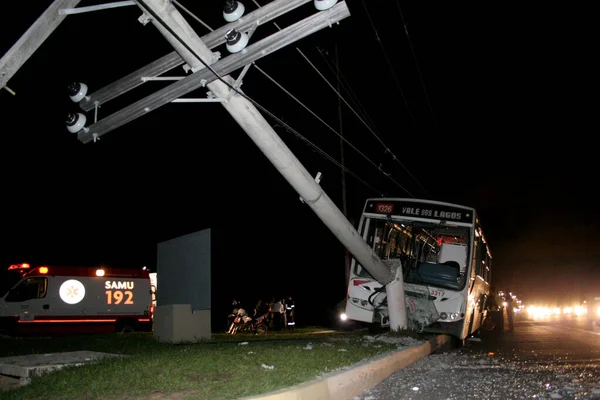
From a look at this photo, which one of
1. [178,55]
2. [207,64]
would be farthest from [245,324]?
[207,64]

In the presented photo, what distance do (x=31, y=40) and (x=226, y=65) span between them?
225 centimetres

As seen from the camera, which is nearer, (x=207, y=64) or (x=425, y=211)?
(x=207, y=64)

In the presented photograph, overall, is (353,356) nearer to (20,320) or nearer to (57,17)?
(57,17)

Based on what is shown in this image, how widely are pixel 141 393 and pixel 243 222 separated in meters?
34.8

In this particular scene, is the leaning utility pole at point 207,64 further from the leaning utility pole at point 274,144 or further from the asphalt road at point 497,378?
the asphalt road at point 497,378

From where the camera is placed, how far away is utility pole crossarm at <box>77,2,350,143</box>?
6480 mm

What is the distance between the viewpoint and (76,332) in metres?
18.3

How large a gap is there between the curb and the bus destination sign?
4553 mm

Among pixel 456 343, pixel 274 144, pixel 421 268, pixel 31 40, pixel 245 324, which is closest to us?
pixel 31 40

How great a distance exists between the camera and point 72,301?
18266mm

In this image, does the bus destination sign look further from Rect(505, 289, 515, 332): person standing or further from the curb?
Rect(505, 289, 515, 332): person standing

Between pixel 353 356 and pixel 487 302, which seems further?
pixel 487 302

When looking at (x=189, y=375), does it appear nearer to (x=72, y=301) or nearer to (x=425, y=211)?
(x=425, y=211)

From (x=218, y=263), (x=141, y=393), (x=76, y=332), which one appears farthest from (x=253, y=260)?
(x=141, y=393)
